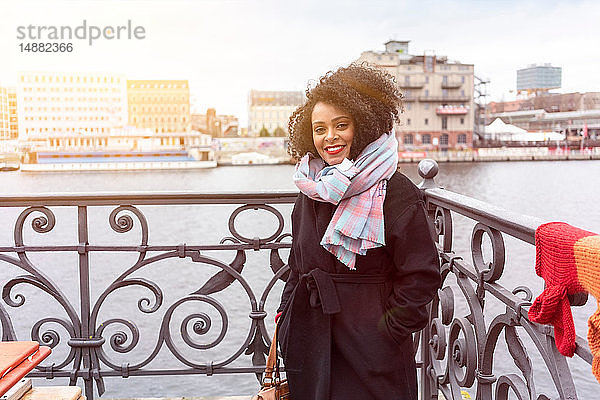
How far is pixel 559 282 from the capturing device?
108 centimetres

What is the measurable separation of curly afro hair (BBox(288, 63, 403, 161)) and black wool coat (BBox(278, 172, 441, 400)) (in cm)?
14

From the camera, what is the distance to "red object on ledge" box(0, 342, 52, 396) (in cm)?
118

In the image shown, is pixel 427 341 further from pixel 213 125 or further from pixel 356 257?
pixel 213 125

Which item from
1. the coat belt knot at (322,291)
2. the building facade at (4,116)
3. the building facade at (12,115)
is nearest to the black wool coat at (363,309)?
the coat belt knot at (322,291)

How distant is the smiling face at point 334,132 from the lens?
5.46 feet

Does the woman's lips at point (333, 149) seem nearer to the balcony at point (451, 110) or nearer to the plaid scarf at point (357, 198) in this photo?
the plaid scarf at point (357, 198)

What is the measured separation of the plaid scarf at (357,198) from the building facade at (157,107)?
94.7 meters

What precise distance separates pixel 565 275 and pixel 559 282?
0.08ft

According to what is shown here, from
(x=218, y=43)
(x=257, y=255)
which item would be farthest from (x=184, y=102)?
(x=257, y=255)

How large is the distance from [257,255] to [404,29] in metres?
71.7

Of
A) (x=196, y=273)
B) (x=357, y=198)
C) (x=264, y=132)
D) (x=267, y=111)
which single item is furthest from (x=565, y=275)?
(x=267, y=111)

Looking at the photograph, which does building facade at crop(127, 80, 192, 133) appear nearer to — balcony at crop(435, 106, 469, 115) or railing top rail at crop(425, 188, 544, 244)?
balcony at crop(435, 106, 469, 115)

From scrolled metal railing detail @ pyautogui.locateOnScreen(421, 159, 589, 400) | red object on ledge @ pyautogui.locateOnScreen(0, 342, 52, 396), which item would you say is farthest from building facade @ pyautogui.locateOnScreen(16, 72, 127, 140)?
red object on ledge @ pyautogui.locateOnScreen(0, 342, 52, 396)

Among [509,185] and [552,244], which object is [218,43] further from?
[552,244]
